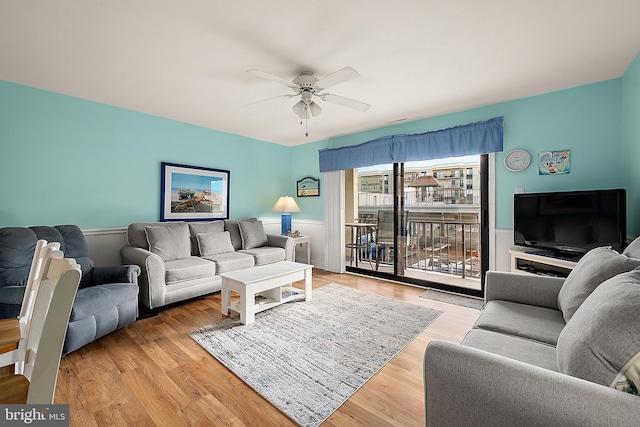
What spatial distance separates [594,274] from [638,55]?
2147 mm

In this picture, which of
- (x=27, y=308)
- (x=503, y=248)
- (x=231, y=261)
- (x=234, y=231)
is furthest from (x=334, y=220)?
(x=27, y=308)

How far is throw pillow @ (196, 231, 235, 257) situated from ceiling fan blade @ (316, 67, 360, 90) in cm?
262

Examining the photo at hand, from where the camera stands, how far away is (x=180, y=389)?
1.76 m

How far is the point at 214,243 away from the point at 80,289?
5.35 ft

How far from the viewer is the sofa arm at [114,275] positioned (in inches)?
102

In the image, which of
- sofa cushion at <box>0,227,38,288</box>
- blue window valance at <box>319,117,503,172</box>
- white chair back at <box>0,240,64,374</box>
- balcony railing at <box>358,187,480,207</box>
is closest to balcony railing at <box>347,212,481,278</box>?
balcony railing at <box>358,187,480,207</box>

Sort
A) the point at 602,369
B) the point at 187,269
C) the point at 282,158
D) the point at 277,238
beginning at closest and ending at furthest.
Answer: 1. the point at 602,369
2. the point at 187,269
3. the point at 277,238
4. the point at 282,158

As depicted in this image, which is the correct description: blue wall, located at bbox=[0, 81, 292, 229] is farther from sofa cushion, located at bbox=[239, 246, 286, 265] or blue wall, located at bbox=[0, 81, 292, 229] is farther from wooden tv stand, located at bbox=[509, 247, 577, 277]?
wooden tv stand, located at bbox=[509, 247, 577, 277]

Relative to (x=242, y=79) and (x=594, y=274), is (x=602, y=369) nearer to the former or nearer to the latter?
(x=594, y=274)

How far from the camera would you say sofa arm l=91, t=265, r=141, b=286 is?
260 cm

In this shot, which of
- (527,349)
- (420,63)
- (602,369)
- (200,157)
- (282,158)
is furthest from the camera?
(282,158)

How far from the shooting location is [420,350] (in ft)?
7.35

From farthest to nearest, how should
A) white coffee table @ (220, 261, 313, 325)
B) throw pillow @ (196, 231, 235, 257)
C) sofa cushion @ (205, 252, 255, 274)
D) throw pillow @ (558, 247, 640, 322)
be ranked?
throw pillow @ (196, 231, 235, 257) → sofa cushion @ (205, 252, 255, 274) → white coffee table @ (220, 261, 313, 325) → throw pillow @ (558, 247, 640, 322)

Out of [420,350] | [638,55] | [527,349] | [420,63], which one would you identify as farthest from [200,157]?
[638,55]
